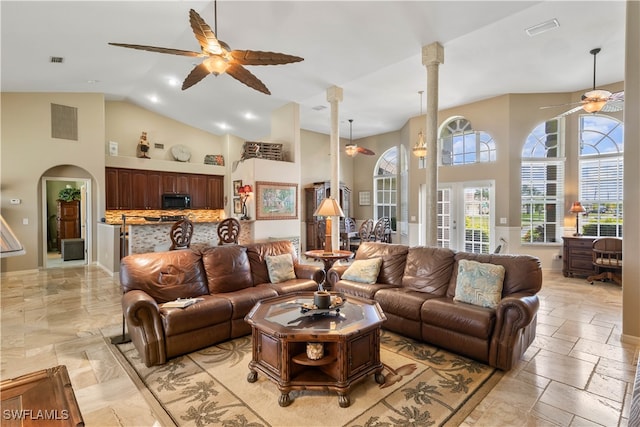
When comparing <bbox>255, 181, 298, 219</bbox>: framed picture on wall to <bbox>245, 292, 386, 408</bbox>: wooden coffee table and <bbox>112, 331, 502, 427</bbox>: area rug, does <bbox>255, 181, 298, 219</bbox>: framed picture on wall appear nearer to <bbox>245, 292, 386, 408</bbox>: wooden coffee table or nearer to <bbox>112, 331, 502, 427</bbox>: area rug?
<bbox>112, 331, 502, 427</bbox>: area rug

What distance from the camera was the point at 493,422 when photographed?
1995 millimetres

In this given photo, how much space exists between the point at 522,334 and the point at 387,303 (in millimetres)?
1225

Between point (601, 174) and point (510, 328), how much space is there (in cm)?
564

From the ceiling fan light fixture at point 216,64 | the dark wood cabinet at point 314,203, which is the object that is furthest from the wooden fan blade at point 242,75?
the dark wood cabinet at point 314,203

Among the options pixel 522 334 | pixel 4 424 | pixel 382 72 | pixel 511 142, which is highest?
pixel 382 72

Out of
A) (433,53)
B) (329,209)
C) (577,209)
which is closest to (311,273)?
(329,209)

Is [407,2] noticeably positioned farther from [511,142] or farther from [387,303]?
[511,142]

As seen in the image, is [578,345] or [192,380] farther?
[578,345]

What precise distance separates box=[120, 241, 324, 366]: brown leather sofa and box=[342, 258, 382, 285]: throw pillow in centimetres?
41

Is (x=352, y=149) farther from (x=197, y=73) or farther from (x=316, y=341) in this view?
(x=316, y=341)

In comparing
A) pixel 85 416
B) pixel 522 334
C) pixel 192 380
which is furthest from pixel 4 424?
pixel 522 334

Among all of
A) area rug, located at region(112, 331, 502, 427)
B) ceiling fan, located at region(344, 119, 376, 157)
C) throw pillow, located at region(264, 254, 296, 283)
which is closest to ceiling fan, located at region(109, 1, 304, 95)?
throw pillow, located at region(264, 254, 296, 283)

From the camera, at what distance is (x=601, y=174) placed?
614 centimetres

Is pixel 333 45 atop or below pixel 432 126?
atop
